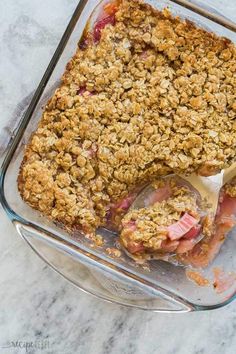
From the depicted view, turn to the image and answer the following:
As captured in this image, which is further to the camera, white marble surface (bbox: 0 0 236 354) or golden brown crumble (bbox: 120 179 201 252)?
white marble surface (bbox: 0 0 236 354)

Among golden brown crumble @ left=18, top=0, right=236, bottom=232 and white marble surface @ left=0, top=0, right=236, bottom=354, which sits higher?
golden brown crumble @ left=18, top=0, right=236, bottom=232

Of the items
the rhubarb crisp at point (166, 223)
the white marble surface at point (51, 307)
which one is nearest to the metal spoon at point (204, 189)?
the rhubarb crisp at point (166, 223)

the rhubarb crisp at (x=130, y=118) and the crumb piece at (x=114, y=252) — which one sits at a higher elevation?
the rhubarb crisp at (x=130, y=118)

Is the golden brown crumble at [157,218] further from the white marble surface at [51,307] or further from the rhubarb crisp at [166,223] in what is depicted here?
the white marble surface at [51,307]

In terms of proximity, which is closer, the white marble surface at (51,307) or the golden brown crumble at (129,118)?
the golden brown crumble at (129,118)

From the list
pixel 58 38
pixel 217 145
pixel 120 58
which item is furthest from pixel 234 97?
pixel 58 38

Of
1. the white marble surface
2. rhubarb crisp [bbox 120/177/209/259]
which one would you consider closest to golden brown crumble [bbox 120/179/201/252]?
rhubarb crisp [bbox 120/177/209/259]

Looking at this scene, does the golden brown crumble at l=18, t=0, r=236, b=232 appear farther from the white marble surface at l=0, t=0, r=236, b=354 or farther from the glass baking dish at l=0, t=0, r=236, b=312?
the white marble surface at l=0, t=0, r=236, b=354
